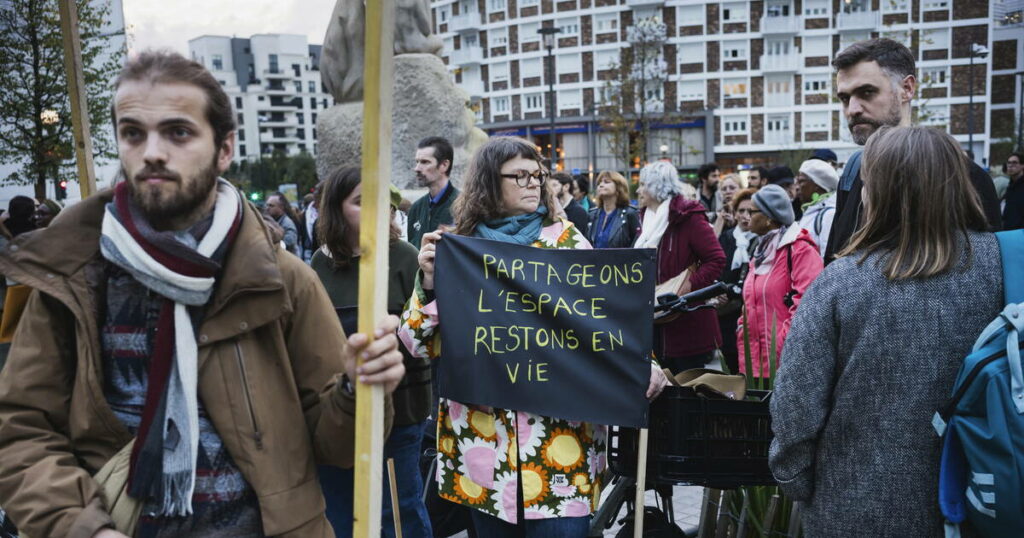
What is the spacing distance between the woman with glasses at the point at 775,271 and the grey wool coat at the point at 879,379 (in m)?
2.11

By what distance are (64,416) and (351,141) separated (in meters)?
7.90

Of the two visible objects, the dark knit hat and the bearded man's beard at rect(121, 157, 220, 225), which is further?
the dark knit hat

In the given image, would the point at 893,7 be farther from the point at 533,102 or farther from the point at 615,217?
the point at 615,217

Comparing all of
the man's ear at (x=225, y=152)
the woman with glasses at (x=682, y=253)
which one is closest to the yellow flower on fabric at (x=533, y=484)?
the man's ear at (x=225, y=152)

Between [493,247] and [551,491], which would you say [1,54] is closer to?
[493,247]

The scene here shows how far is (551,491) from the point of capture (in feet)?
9.91

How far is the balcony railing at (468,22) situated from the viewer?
60688 millimetres

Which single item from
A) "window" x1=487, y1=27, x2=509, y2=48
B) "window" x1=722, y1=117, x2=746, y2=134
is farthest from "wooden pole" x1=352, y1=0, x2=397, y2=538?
"window" x1=487, y1=27, x2=509, y2=48

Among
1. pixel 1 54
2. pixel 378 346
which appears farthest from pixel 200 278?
pixel 1 54

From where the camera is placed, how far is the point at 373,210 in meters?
1.71

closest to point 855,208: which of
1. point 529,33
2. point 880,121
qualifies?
point 880,121

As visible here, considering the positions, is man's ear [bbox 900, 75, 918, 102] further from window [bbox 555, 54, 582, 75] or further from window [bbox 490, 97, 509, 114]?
window [bbox 490, 97, 509, 114]

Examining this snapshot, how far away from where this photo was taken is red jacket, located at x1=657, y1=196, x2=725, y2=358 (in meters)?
6.05

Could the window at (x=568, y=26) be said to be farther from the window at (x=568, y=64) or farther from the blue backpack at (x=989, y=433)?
the blue backpack at (x=989, y=433)
